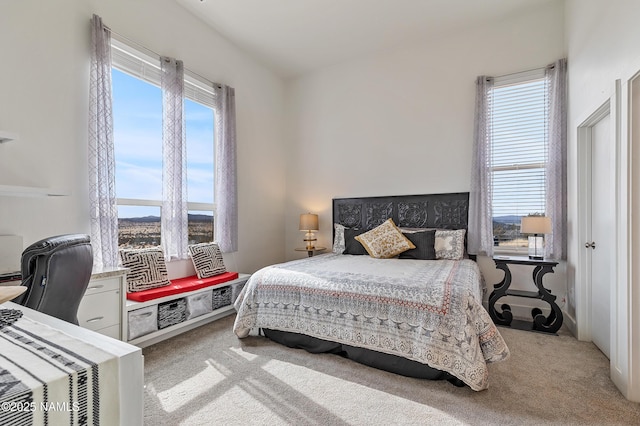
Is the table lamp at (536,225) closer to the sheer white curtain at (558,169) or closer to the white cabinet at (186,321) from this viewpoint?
the sheer white curtain at (558,169)

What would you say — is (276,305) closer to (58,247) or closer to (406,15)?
(58,247)

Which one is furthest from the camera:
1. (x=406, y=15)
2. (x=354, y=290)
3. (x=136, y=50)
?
(x=406, y=15)

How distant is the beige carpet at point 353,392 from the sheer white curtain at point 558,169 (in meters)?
1.12

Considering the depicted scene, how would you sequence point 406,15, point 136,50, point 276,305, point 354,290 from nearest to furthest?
point 354,290 → point 276,305 → point 136,50 → point 406,15

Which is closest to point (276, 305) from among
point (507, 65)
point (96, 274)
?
point (96, 274)

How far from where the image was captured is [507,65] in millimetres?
3756

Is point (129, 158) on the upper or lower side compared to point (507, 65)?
lower

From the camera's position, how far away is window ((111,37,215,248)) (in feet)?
9.71

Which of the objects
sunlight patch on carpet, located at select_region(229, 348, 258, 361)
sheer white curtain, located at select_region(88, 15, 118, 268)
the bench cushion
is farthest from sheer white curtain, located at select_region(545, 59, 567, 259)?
sheer white curtain, located at select_region(88, 15, 118, 268)

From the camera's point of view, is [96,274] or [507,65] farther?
[507,65]

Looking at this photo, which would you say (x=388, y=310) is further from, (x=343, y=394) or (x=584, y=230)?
(x=584, y=230)

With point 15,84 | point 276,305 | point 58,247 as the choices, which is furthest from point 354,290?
point 15,84

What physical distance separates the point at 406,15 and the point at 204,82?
8.50 feet

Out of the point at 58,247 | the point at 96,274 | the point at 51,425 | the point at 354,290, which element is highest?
the point at 58,247
